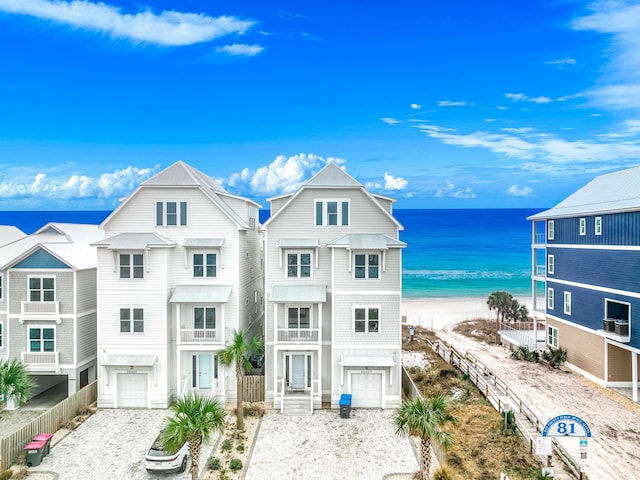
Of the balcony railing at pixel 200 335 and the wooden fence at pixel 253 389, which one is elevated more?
the balcony railing at pixel 200 335

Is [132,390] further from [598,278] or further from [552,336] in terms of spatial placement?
[552,336]

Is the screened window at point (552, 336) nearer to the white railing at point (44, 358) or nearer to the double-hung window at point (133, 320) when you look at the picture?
the double-hung window at point (133, 320)

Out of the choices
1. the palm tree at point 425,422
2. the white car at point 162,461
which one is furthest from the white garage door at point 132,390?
the palm tree at point 425,422

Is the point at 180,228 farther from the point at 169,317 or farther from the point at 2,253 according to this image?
the point at 2,253

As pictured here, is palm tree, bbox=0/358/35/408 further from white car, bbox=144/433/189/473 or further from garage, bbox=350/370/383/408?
garage, bbox=350/370/383/408

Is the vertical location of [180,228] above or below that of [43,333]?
above

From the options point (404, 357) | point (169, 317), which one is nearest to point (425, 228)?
point (404, 357)
